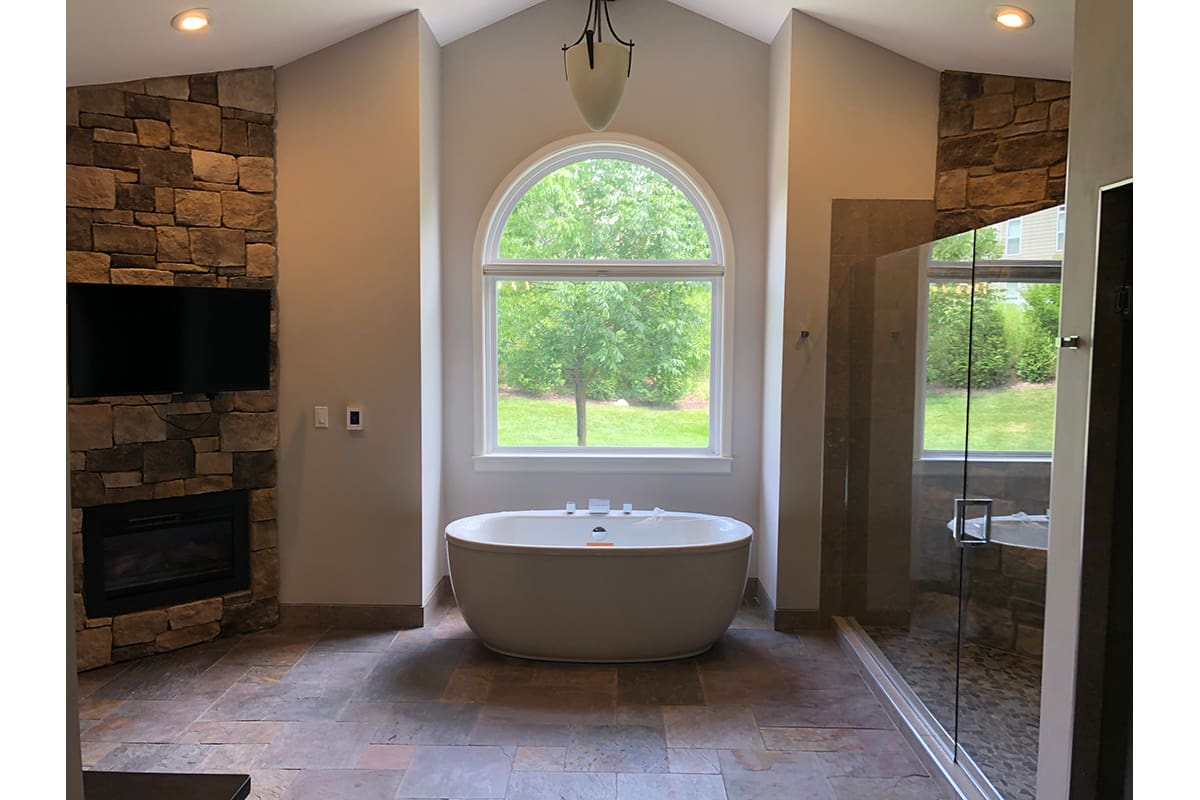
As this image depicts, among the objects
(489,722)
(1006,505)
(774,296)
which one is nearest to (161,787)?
(489,722)

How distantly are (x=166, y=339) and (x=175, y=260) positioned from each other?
1.43ft

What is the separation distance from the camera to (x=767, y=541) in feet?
15.3

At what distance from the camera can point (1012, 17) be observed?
3426mm

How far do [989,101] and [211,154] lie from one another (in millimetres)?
3908

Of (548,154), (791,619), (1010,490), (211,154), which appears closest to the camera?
(1010,490)

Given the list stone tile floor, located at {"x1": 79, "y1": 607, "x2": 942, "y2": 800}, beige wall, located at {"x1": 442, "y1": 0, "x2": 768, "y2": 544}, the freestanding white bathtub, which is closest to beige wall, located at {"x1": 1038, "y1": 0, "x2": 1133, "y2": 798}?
stone tile floor, located at {"x1": 79, "y1": 607, "x2": 942, "y2": 800}

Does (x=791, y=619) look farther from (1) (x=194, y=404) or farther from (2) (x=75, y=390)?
(2) (x=75, y=390)

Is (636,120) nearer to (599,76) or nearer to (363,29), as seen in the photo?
(363,29)

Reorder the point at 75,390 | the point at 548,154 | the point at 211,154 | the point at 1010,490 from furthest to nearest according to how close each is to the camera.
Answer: the point at 548,154, the point at 211,154, the point at 75,390, the point at 1010,490

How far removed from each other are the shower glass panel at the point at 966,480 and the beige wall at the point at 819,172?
346 millimetres

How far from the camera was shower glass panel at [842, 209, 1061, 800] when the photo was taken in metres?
2.46

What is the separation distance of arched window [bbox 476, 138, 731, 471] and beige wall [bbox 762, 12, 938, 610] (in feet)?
1.92

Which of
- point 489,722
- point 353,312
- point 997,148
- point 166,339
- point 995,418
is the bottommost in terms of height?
point 489,722

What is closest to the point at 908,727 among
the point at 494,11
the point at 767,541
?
the point at 767,541
